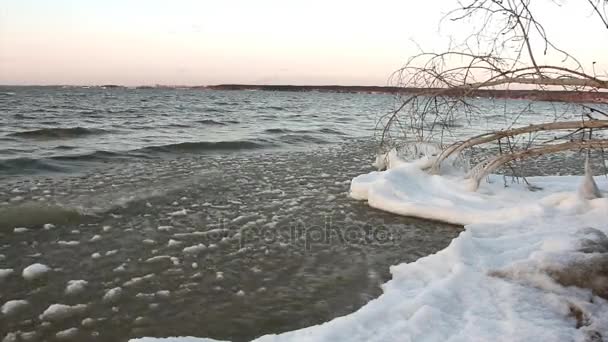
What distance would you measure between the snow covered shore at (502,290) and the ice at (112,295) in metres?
1.17

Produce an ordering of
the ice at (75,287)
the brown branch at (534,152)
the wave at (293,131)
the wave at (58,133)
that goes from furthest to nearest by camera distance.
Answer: the wave at (293,131) → the wave at (58,133) → the brown branch at (534,152) → the ice at (75,287)

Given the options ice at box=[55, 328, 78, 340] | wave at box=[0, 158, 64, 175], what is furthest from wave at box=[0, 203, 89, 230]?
wave at box=[0, 158, 64, 175]

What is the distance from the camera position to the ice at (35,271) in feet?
13.7

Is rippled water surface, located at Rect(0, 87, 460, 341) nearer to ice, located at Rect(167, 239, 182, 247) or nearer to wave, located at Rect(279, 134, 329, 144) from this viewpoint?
ice, located at Rect(167, 239, 182, 247)

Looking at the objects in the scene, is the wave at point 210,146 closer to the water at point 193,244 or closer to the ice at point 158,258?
the water at point 193,244

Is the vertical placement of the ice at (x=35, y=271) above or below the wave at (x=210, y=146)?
below

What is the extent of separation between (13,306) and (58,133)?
1416 cm

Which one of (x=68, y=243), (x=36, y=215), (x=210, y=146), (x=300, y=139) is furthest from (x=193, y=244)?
(x=300, y=139)

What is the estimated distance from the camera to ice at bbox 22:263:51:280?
4.19m

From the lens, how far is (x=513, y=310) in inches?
118

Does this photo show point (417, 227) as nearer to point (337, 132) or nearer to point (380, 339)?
point (380, 339)

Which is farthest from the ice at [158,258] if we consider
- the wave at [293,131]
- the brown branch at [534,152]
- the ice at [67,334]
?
the wave at [293,131]

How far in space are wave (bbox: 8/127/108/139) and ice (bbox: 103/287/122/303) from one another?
13.3 m

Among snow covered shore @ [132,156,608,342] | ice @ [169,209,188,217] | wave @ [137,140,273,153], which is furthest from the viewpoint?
wave @ [137,140,273,153]
